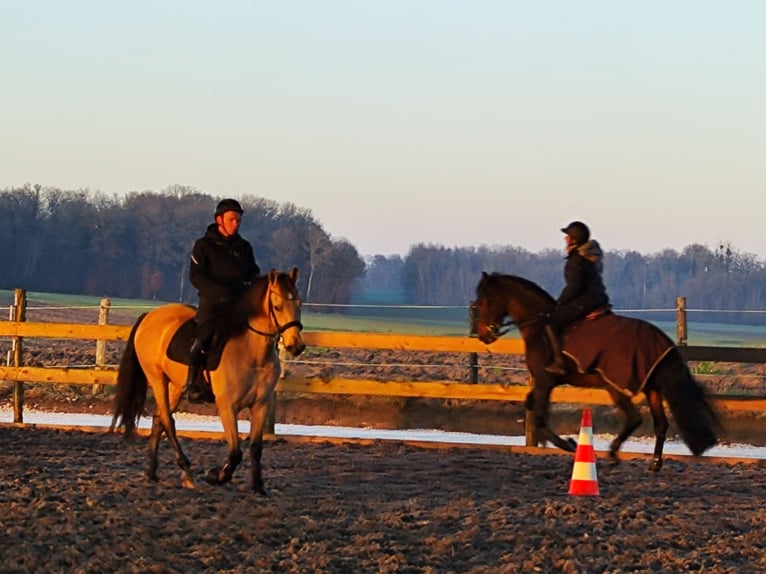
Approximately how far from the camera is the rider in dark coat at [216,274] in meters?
8.40

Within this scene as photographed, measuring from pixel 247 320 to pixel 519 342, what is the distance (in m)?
4.26

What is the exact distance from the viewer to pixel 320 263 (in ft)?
211

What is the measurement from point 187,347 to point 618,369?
10.8 feet

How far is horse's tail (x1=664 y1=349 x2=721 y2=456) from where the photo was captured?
9.20 m

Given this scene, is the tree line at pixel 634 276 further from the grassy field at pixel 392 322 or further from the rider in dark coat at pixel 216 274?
the rider in dark coat at pixel 216 274

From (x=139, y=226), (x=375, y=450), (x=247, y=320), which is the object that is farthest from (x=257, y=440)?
(x=139, y=226)

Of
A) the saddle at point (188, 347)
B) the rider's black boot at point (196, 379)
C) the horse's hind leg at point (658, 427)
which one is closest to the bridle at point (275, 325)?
the saddle at point (188, 347)

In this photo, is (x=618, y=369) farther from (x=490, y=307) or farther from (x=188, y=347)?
(x=188, y=347)

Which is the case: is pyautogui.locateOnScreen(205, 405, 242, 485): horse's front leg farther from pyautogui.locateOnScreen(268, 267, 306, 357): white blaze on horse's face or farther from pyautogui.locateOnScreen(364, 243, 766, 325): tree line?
pyautogui.locateOnScreen(364, 243, 766, 325): tree line

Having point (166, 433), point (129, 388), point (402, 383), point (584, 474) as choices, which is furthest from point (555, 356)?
point (129, 388)

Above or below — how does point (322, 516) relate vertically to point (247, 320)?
below

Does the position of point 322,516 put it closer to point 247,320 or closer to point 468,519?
point 468,519

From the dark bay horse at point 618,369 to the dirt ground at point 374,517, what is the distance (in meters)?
0.38

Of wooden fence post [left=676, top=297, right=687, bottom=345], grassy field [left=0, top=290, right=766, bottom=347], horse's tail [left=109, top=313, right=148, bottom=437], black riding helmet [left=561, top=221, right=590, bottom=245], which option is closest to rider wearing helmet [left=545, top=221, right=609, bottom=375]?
black riding helmet [left=561, top=221, right=590, bottom=245]
